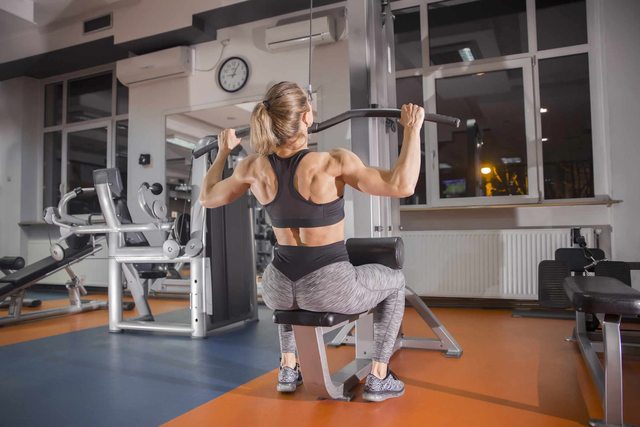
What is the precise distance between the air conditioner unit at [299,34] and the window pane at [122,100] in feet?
8.79

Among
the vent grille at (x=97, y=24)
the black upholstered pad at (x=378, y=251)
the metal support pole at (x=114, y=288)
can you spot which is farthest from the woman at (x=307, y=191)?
the vent grille at (x=97, y=24)

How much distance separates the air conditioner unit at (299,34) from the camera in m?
4.95

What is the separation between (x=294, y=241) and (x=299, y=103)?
0.51 m

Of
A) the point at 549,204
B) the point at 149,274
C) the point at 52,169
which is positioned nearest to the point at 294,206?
the point at 149,274

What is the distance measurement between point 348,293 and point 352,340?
1.41 metres

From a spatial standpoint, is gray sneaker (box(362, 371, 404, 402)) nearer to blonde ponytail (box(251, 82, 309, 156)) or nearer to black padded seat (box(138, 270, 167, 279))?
blonde ponytail (box(251, 82, 309, 156))

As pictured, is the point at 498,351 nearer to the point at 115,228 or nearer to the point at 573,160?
the point at 573,160

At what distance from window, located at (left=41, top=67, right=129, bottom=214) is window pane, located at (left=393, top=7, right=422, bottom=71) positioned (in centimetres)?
395

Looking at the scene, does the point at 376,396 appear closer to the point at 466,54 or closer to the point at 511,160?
the point at 511,160

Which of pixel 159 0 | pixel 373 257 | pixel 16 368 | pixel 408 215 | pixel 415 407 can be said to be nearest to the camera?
pixel 415 407

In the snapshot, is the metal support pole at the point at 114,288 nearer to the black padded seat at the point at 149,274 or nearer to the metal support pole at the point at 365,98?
the black padded seat at the point at 149,274

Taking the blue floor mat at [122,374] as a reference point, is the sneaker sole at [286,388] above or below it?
above

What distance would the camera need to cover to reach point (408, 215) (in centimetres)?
495

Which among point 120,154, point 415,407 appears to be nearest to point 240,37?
point 120,154
